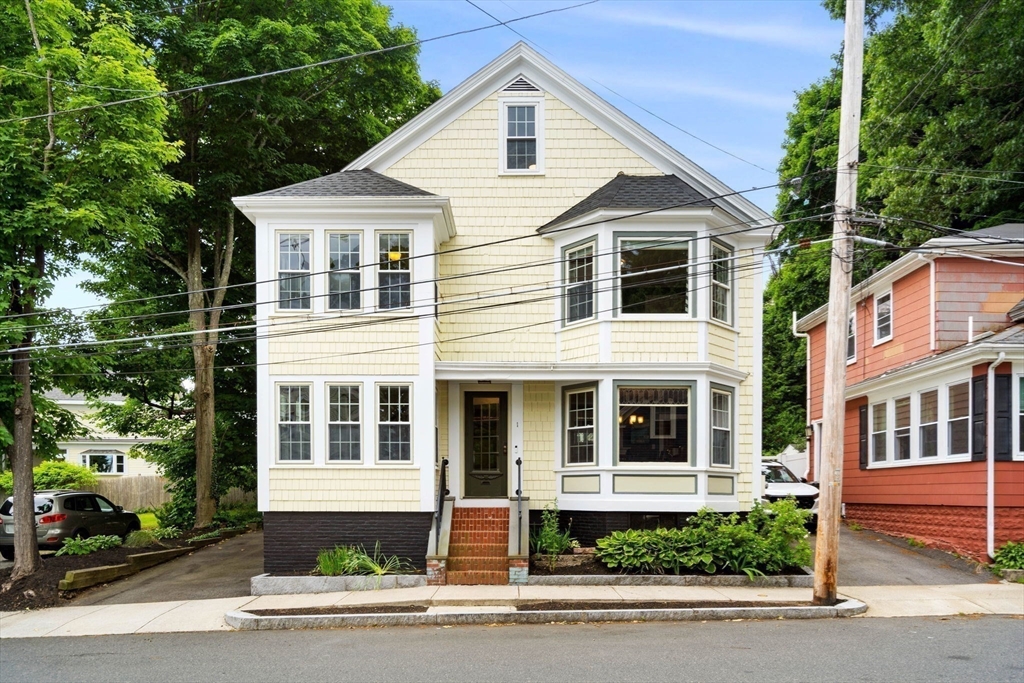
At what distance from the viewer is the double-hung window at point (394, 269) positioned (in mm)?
16375

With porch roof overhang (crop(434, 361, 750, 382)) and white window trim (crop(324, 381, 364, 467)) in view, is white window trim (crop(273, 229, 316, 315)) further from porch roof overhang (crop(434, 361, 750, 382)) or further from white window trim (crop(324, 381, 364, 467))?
porch roof overhang (crop(434, 361, 750, 382))

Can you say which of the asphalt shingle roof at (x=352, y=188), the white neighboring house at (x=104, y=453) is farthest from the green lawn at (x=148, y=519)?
the asphalt shingle roof at (x=352, y=188)

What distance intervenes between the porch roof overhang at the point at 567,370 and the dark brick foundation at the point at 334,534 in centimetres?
269

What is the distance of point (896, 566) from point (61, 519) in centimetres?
1802

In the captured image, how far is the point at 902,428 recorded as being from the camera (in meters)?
20.0

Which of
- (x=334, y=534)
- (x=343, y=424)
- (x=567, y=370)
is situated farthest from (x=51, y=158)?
(x=567, y=370)

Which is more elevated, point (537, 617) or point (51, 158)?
point (51, 158)

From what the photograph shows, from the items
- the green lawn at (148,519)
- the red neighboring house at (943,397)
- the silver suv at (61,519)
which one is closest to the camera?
the red neighboring house at (943,397)

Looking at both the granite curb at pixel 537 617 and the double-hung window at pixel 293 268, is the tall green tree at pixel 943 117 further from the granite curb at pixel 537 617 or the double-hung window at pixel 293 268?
the double-hung window at pixel 293 268

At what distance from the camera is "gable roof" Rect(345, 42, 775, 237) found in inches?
695

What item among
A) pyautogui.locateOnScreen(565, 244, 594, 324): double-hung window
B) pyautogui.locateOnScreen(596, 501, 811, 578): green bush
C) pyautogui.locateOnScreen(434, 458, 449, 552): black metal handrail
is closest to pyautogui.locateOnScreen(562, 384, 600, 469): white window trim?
pyautogui.locateOnScreen(565, 244, 594, 324): double-hung window

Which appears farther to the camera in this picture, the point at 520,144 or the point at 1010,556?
the point at 520,144

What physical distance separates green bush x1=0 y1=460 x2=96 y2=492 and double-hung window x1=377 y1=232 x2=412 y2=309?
2005 centimetres

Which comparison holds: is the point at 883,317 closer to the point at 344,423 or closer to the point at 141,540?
the point at 344,423
